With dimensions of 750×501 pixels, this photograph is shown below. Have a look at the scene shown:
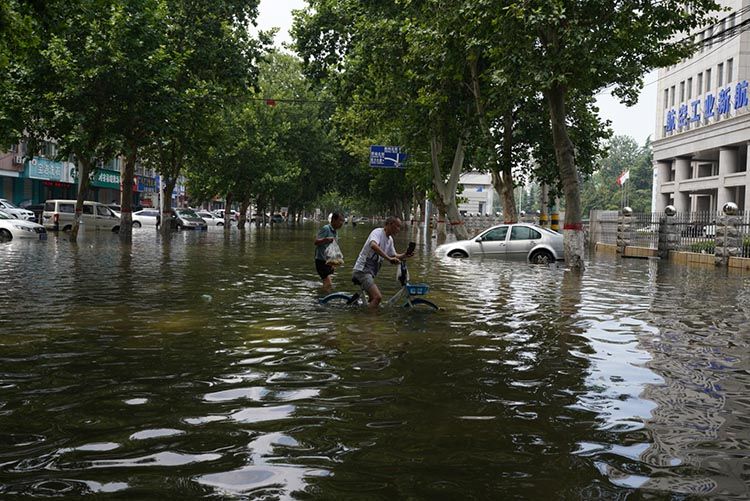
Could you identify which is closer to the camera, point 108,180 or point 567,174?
point 567,174

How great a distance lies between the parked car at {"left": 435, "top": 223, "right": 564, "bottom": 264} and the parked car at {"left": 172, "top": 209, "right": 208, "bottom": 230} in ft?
111

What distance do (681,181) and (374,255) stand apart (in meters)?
58.8

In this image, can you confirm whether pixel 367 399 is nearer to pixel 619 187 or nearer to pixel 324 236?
pixel 324 236

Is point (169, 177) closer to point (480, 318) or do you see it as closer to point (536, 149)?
point (536, 149)

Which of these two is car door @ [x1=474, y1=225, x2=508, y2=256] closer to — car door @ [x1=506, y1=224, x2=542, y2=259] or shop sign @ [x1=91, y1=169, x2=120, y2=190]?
car door @ [x1=506, y1=224, x2=542, y2=259]

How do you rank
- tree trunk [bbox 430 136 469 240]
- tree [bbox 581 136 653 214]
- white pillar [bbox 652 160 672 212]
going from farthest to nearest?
tree [bbox 581 136 653 214] < white pillar [bbox 652 160 672 212] < tree trunk [bbox 430 136 469 240]

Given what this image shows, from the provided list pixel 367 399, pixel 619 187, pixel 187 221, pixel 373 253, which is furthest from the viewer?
pixel 619 187

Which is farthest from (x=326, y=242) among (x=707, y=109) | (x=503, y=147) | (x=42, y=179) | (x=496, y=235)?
(x=707, y=109)

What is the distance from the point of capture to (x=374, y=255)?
11219 millimetres

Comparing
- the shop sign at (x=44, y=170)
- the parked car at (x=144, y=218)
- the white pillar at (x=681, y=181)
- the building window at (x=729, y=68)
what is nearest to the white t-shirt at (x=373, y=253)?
the parked car at (x=144, y=218)

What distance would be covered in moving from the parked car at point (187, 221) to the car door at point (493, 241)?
114 ft

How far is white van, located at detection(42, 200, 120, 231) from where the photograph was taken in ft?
134

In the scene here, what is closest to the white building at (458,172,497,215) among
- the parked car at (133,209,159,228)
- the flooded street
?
the parked car at (133,209,159,228)

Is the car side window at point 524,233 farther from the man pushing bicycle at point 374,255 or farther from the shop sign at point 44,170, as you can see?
the shop sign at point 44,170
